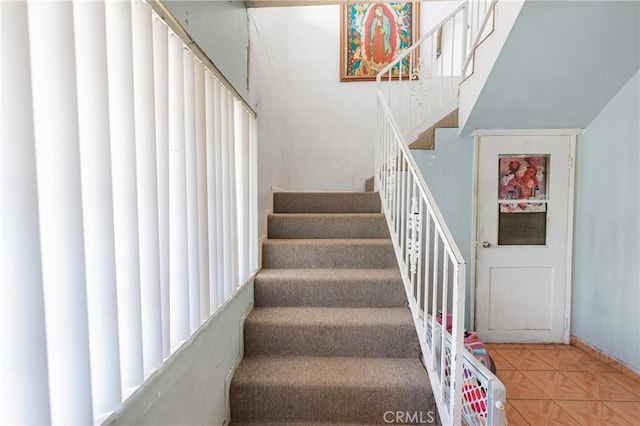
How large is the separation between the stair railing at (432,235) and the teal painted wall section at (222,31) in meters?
1.07

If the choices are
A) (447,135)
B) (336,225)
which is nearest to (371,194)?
(336,225)

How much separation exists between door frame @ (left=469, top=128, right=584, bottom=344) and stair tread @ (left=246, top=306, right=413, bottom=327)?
3.71 ft

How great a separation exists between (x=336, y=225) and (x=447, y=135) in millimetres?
1329

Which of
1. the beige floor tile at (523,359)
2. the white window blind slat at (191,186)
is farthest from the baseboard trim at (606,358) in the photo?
the white window blind slat at (191,186)

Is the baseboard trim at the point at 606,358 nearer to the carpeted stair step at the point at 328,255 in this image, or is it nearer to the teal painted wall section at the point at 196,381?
the carpeted stair step at the point at 328,255

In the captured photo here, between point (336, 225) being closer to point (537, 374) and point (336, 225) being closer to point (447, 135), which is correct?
point (447, 135)

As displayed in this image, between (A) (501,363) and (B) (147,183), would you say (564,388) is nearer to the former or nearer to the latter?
(A) (501,363)

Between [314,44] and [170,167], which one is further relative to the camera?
[314,44]

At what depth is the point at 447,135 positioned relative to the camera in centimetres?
268

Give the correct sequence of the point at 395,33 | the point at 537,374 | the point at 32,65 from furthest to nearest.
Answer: the point at 395,33 < the point at 537,374 < the point at 32,65

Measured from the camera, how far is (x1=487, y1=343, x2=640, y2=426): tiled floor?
1749mm

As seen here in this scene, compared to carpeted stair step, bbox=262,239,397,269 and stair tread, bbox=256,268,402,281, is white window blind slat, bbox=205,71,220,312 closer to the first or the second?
stair tread, bbox=256,268,402,281

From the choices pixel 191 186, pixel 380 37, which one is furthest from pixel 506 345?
pixel 380 37

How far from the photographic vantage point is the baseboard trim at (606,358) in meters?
2.10
